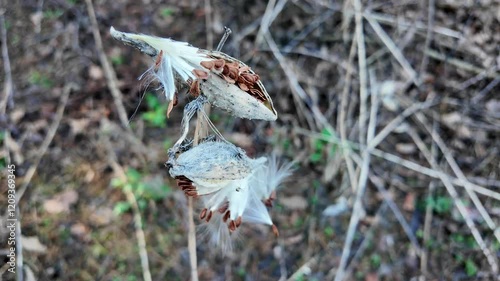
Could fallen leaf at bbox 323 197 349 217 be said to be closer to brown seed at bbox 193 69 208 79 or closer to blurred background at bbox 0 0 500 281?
blurred background at bbox 0 0 500 281

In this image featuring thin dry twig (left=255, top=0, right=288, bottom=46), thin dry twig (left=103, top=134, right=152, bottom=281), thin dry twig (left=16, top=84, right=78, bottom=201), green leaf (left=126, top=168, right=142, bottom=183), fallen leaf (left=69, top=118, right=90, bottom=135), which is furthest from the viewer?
thin dry twig (left=255, top=0, right=288, bottom=46)

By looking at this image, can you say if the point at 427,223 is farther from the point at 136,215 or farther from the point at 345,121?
the point at 136,215

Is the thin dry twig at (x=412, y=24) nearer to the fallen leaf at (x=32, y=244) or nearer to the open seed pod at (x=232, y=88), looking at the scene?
the open seed pod at (x=232, y=88)

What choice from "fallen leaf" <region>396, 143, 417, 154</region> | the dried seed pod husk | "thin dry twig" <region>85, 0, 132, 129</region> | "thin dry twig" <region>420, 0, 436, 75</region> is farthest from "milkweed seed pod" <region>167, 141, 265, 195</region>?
"thin dry twig" <region>420, 0, 436, 75</region>

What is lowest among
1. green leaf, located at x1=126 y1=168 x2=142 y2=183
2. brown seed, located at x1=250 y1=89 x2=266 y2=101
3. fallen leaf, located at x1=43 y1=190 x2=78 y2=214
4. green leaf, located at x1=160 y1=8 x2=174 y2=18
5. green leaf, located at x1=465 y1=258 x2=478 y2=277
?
green leaf, located at x1=465 y1=258 x2=478 y2=277

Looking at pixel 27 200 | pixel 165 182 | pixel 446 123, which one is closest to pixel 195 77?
pixel 165 182

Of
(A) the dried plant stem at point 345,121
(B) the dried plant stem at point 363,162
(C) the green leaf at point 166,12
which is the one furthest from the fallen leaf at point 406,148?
(C) the green leaf at point 166,12

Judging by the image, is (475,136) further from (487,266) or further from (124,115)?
(124,115)
